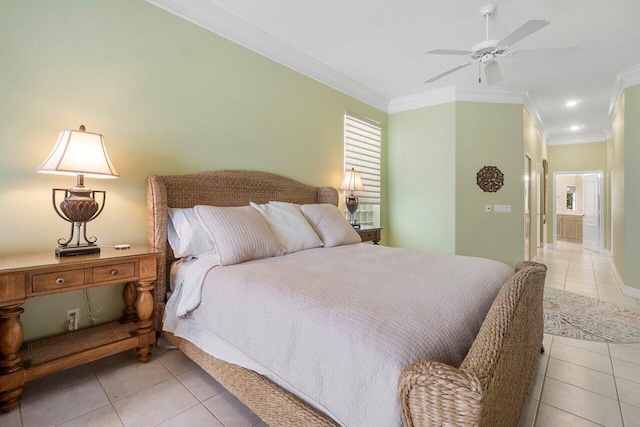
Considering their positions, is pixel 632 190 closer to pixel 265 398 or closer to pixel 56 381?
pixel 265 398

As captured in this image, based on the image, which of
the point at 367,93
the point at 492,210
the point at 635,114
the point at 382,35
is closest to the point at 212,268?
the point at 382,35

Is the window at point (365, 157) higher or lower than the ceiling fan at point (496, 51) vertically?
lower

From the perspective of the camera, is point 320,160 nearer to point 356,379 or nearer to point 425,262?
point 425,262

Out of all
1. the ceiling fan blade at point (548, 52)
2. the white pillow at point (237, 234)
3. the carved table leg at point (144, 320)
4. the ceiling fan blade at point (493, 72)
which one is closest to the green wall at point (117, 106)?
the carved table leg at point (144, 320)

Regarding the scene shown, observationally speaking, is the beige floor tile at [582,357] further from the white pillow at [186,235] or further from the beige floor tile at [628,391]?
the white pillow at [186,235]

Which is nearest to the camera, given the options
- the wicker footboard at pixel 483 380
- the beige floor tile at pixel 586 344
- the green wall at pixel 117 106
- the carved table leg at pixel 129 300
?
the wicker footboard at pixel 483 380

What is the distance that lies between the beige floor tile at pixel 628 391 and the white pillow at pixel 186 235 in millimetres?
2721

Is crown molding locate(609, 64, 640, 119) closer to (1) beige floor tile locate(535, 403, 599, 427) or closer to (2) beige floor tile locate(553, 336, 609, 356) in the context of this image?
(2) beige floor tile locate(553, 336, 609, 356)

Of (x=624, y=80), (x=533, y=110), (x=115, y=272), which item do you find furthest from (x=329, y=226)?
(x=533, y=110)

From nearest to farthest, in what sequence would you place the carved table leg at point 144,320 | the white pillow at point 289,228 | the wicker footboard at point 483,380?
1. the wicker footboard at point 483,380
2. the carved table leg at point 144,320
3. the white pillow at point 289,228

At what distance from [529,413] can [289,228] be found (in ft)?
6.28

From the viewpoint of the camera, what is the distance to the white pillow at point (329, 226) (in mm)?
2782

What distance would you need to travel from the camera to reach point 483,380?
0.77 m

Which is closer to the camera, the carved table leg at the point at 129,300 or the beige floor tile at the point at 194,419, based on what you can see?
the beige floor tile at the point at 194,419
